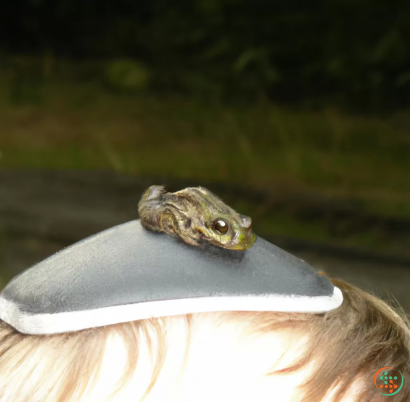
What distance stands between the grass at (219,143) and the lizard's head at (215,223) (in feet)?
13.1

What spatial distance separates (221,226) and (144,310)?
0.44ft

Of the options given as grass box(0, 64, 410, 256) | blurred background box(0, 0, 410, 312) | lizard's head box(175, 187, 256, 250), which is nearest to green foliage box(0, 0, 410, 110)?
blurred background box(0, 0, 410, 312)

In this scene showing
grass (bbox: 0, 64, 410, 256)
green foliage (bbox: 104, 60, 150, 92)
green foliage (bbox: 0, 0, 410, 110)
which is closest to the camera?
green foliage (bbox: 0, 0, 410, 110)

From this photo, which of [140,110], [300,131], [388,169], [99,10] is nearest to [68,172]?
[140,110]

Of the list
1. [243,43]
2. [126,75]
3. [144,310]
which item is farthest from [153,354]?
[126,75]

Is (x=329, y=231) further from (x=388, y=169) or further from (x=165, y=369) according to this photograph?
(x=165, y=369)

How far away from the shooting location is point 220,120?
5035mm

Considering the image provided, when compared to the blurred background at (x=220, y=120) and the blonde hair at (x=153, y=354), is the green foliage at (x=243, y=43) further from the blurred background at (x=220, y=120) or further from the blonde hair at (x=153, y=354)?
the blonde hair at (x=153, y=354)

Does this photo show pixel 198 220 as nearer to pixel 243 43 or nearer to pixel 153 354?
pixel 153 354

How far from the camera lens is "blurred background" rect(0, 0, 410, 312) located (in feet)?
13.8

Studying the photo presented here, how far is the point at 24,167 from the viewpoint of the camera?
5.58 m

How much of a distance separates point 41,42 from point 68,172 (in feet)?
4.10

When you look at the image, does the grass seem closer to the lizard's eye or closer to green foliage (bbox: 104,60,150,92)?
green foliage (bbox: 104,60,150,92)

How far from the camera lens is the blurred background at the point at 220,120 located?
4.20 metres
